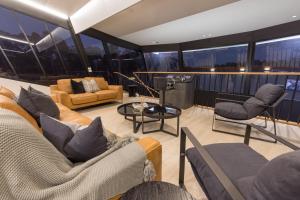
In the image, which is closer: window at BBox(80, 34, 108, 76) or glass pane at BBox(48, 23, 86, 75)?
glass pane at BBox(48, 23, 86, 75)

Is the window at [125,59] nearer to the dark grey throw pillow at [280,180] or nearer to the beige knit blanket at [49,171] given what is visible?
the beige knit blanket at [49,171]

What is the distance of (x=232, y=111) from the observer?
2531 millimetres

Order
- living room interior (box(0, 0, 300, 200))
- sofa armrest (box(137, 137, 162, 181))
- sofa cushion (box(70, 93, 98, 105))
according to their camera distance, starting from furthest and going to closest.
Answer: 1. sofa cushion (box(70, 93, 98, 105))
2. sofa armrest (box(137, 137, 162, 181))
3. living room interior (box(0, 0, 300, 200))

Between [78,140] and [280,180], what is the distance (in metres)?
1.04

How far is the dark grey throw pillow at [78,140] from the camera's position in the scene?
0.99m

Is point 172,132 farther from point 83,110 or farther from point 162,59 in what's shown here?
point 162,59

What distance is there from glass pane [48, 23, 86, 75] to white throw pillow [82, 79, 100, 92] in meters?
1.10

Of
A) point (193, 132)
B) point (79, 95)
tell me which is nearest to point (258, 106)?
point (193, 132)

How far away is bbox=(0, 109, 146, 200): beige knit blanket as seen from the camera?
66 centimetres

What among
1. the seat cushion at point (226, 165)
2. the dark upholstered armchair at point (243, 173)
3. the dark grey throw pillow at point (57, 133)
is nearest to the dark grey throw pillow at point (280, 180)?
the dark upholstered armchair at point (243, 173)

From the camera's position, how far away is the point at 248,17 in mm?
3641

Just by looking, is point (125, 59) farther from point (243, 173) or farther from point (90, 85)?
point (243, 173)

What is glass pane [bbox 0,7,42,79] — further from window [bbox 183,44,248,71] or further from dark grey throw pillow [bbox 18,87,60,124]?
window [bbox 183,44,248,71]

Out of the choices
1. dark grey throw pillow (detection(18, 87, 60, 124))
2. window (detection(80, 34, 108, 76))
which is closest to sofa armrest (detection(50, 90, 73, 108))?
dark grey throw pillow (detection(18, 87, 60, 124))
